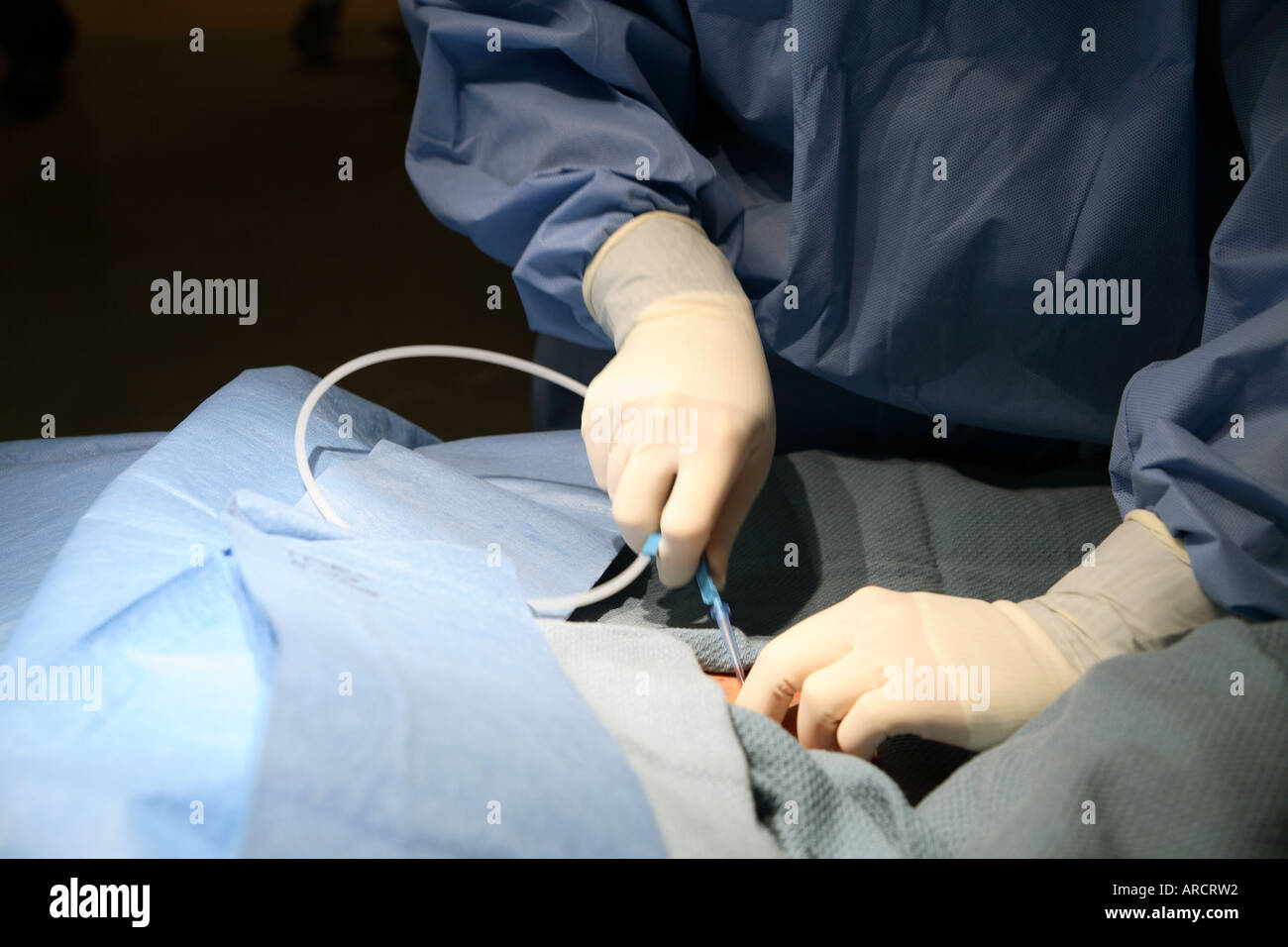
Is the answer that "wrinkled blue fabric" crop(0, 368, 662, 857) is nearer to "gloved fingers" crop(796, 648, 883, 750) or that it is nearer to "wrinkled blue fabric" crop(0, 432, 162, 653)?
"wrinkled blue fabric" crop(0, 432, 162, 653)

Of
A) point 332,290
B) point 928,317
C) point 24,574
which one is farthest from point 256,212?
point 928,317

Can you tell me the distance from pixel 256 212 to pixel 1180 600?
2.32 m

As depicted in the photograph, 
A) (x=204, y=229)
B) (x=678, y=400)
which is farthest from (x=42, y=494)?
(x=204, y=229)

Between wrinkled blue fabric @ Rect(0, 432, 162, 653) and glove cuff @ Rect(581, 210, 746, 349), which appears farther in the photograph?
glove cuff @ Rect(581, 210, 746, 349)

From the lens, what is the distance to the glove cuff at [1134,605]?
0.94 m

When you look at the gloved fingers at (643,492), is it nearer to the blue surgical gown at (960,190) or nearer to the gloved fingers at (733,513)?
the gloved fingers at (733,513)

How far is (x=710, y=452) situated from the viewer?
105 centimetres

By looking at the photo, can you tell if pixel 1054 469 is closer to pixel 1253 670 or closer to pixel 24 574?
pixel 1253 670

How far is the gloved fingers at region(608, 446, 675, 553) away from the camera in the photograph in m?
1.05

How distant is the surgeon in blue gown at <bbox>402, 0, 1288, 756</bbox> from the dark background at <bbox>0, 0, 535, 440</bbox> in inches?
48.3

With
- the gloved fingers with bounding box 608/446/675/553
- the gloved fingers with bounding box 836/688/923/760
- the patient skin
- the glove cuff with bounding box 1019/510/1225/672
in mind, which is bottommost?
the patient skin

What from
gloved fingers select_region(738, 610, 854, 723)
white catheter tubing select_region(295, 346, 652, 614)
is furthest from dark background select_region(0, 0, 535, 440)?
gloved fingers select_region(738, 610, 854, 723)

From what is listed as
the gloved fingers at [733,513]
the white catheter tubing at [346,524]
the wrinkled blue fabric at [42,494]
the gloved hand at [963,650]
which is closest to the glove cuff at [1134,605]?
the gloved hand at [963,650]
